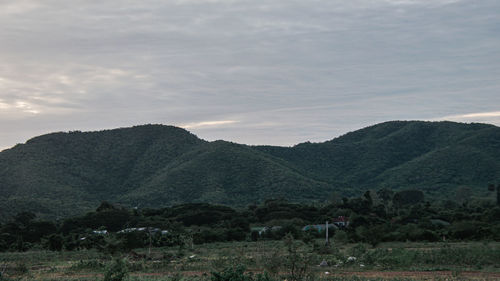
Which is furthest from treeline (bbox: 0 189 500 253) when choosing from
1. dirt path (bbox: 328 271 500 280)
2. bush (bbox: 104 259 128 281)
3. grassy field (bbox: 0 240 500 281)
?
bush (bbox: 104 259 128 281)

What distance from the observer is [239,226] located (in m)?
59.6

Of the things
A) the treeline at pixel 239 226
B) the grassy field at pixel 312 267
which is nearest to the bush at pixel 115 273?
the grassy field at pixel 312 267

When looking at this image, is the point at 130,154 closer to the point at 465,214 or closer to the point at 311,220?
the point at 311,220

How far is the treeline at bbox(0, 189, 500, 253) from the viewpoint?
44312 mm

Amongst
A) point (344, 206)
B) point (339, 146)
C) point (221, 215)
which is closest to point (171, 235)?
point (221, 215)

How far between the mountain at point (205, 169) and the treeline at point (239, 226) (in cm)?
2154

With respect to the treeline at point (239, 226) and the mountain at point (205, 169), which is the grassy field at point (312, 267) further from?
the mountain at point (205, 169)

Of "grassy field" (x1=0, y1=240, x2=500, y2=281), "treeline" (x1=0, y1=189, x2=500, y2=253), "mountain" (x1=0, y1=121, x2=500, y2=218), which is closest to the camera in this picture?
"grassy field" (x1=0, y1=240, x2=500, y2=281)

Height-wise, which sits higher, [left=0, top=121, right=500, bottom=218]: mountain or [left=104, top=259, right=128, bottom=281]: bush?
[left=0, top=121, right=500, bottom=218]: mountain

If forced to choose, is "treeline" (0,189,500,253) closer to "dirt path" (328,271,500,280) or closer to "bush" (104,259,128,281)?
"dirt path" (328,271,500,280)

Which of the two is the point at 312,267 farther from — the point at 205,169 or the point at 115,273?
the point at 205,169

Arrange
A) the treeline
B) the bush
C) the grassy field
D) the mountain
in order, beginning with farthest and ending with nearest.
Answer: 1. the mountain
2. the treeline
3. the grassy field
4. the bush

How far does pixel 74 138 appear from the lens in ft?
416

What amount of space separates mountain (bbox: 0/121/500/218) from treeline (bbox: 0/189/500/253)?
70.7ft
